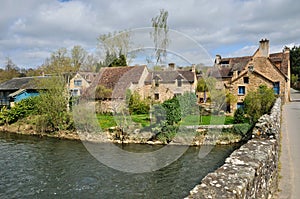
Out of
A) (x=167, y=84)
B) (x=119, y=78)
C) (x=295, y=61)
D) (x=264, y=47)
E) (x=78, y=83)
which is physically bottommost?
(x=167, y=84)

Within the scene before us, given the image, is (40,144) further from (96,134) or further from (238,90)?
(238,90)

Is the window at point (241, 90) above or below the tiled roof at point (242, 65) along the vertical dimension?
below

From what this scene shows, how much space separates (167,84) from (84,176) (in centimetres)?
2057

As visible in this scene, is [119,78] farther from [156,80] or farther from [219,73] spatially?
[219,73]

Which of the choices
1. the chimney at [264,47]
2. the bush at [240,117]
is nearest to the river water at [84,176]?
the bush at [240,117]

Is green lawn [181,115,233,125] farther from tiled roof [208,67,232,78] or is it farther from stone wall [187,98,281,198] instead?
stone wall [187,98,281,198]

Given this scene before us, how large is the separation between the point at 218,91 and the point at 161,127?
9.63 metres

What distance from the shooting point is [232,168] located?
343 centimetres

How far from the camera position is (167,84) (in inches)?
1268

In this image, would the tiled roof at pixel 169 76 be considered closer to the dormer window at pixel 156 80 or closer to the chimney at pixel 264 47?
the dormer window at pixel 156 80

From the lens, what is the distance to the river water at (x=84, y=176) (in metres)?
11.3

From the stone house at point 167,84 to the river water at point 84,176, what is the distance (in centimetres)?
1268

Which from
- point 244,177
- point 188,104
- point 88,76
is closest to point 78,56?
point 88,76

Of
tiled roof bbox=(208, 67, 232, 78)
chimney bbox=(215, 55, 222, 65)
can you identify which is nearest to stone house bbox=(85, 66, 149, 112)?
tiled roof bbox=(208, 67, 232, 78)
